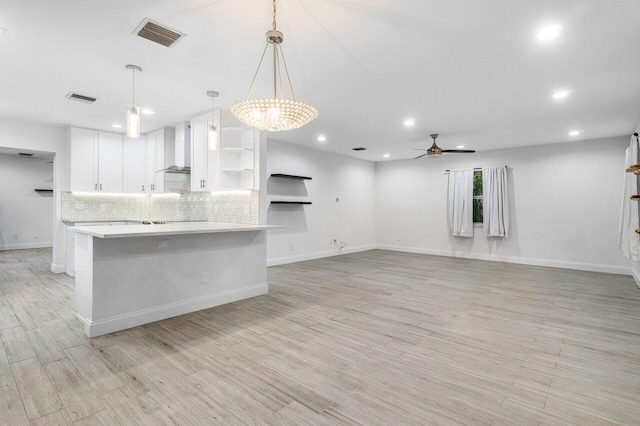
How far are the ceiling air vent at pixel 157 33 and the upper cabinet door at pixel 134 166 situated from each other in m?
4.24

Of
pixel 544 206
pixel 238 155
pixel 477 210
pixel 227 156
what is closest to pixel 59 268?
pixel 227 156

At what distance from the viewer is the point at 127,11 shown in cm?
232

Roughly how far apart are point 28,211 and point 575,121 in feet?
42.3

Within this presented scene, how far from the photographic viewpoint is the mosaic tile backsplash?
4.77 m

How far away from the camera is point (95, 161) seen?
5.91 metres

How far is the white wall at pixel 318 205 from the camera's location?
22.7 ft

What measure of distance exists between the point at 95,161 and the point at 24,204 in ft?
16.8

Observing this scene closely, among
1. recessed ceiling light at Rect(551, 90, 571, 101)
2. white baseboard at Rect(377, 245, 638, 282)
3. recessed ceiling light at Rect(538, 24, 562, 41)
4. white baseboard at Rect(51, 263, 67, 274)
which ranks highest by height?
recessed ceiling light at Rect(551, 90, 571, 101)

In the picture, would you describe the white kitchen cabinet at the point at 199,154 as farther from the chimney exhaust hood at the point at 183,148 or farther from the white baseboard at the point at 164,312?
the white baseboard at the point at 164,312

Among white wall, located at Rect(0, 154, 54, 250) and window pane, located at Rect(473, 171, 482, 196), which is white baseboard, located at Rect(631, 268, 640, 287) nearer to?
window pane, located at Rect(473, 171, 482, 196)

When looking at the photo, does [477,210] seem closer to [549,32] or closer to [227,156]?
[549,32]

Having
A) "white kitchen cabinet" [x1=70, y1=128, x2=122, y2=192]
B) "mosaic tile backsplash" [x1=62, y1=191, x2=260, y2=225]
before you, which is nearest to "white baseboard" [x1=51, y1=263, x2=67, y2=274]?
Answer: "mosaic tile backsplash" [x1=62, y1=191, x2=260, y2=225]

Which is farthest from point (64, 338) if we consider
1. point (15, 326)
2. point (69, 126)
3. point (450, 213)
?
point (450, 213)

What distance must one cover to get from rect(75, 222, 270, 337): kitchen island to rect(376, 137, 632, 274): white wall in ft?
19.0
